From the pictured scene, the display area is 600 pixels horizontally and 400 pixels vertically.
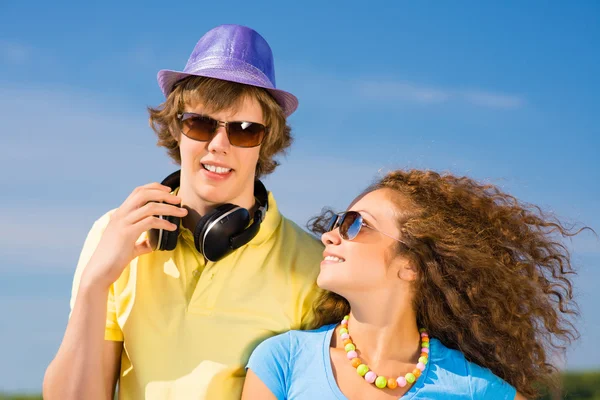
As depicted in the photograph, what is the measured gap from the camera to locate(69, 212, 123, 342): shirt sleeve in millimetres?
4117

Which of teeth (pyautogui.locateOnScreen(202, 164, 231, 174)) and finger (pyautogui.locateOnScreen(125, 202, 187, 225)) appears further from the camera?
teeth (pyautogui.locateOnScreen(202, 164, 231, 174))

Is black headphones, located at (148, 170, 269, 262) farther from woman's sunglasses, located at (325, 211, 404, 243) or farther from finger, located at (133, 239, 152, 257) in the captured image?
woman's sunglasses, located at (325, 211, 404, 243)

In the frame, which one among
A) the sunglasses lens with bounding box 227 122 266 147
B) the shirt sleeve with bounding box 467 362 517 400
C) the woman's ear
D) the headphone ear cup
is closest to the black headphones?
the headphone ear cup

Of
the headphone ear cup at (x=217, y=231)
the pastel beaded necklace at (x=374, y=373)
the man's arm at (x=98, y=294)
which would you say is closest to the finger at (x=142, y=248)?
the man's arm at (x=98, y=294)

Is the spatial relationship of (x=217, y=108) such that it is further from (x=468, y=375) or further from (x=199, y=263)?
(x=468, y=375)

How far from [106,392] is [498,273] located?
2.35m

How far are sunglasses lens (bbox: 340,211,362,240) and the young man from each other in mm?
424

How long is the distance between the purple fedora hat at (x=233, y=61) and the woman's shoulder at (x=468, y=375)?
1795 mm

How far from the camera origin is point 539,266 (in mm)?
4387

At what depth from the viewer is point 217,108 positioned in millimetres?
4129

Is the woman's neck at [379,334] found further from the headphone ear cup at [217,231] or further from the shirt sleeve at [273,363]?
the headphone ear cup at [217,231]

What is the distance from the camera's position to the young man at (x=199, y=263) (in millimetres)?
3863

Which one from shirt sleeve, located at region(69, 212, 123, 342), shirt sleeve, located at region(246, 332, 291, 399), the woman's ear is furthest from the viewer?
shirt sleeve, located at region(69, 212, 123, 342)

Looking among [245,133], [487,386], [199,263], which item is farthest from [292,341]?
[245,133]
